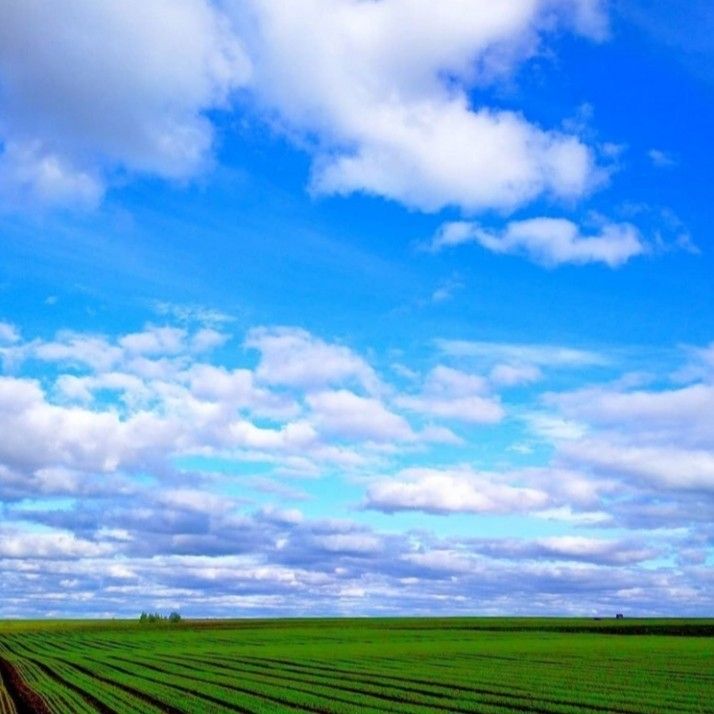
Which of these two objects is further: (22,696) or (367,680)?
(367,680)

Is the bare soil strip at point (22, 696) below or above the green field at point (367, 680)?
Answer: below

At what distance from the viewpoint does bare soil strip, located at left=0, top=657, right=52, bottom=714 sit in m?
33.8

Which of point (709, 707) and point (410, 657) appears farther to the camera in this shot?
point (410, 657)

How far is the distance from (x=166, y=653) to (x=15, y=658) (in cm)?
1197

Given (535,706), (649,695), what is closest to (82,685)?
(535,706)

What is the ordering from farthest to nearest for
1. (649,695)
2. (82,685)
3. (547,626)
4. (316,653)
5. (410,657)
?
(547,626), (316,653), (410,657), (82,685), (649,695)

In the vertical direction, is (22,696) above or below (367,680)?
below

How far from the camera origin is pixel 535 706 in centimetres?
3234

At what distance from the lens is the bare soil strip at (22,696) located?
33.8m

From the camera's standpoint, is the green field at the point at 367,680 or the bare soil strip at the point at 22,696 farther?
the bare soil strip at the point at 22,696

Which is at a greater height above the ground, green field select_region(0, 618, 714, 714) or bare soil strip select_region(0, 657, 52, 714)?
green field select_region(0, 618, 714, 714)

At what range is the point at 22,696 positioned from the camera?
39562mm

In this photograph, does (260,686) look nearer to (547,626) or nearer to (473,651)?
(473,651)

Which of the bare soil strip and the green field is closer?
the green field
